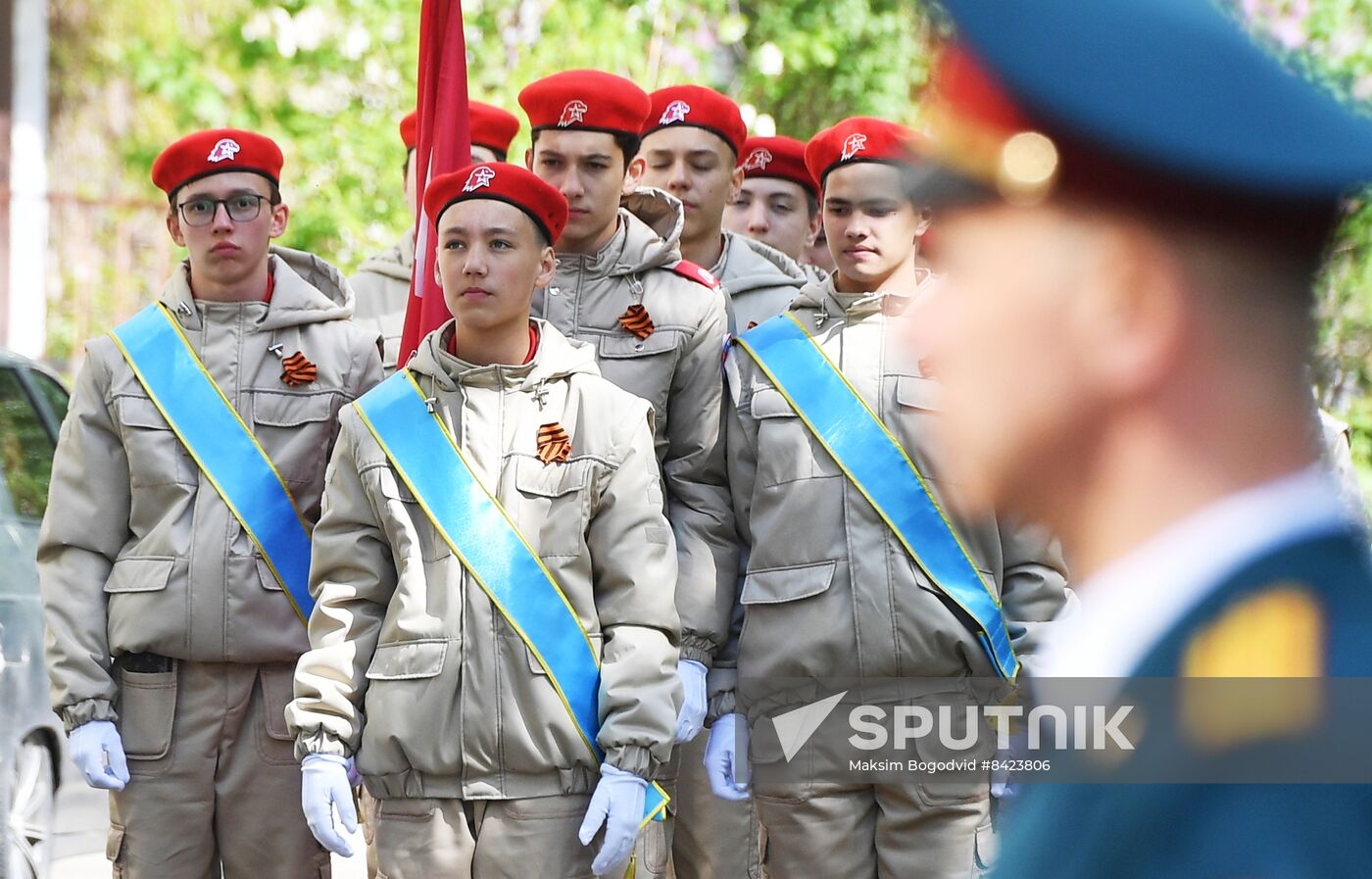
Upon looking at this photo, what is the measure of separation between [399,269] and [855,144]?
190 centimetres

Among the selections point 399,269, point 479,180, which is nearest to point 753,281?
point 399,269

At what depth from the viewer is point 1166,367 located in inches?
46.9

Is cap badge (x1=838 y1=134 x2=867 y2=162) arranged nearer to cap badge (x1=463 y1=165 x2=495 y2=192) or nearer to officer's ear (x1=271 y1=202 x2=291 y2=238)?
cap badge (x1=463 y1=165 x2=495 y2=192)

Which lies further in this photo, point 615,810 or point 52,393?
point 52,393

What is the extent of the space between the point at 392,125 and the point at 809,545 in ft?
21.1

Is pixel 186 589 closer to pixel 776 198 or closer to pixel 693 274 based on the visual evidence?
pixel 693 274

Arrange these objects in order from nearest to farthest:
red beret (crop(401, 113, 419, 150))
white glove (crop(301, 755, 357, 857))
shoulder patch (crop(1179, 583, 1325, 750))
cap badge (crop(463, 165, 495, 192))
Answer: shoulder patch (crop(1179, 583, 1325, 750)) → white glove (crop(301, 755, 357, 857)) → cap badge (crop(463, 165, 495, 192)) → red beret (crop(401, 113, 419, 150))

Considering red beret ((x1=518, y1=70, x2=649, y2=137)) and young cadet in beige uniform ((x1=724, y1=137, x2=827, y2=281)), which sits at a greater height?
young cadet in beige uniform ((x1=724, y1=137, x2=827, y2=281))

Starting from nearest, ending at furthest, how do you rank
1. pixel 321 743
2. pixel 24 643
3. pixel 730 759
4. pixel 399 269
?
pixel 321 743 < pixel 730 759 < pixel 24 643 < pixel 399 269

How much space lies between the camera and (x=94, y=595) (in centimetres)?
468

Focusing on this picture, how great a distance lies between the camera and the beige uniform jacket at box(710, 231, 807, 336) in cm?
579

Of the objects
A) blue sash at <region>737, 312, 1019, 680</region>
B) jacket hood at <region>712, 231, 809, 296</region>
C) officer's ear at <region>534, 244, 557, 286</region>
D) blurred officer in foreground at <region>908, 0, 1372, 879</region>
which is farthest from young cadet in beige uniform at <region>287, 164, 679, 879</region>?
blurred officer in foreground at <region>908, 0, 1372, 879</region>

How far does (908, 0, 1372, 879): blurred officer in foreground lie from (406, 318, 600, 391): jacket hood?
2.92 m

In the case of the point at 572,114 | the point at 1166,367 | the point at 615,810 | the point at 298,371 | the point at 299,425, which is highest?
the point at 572,114
